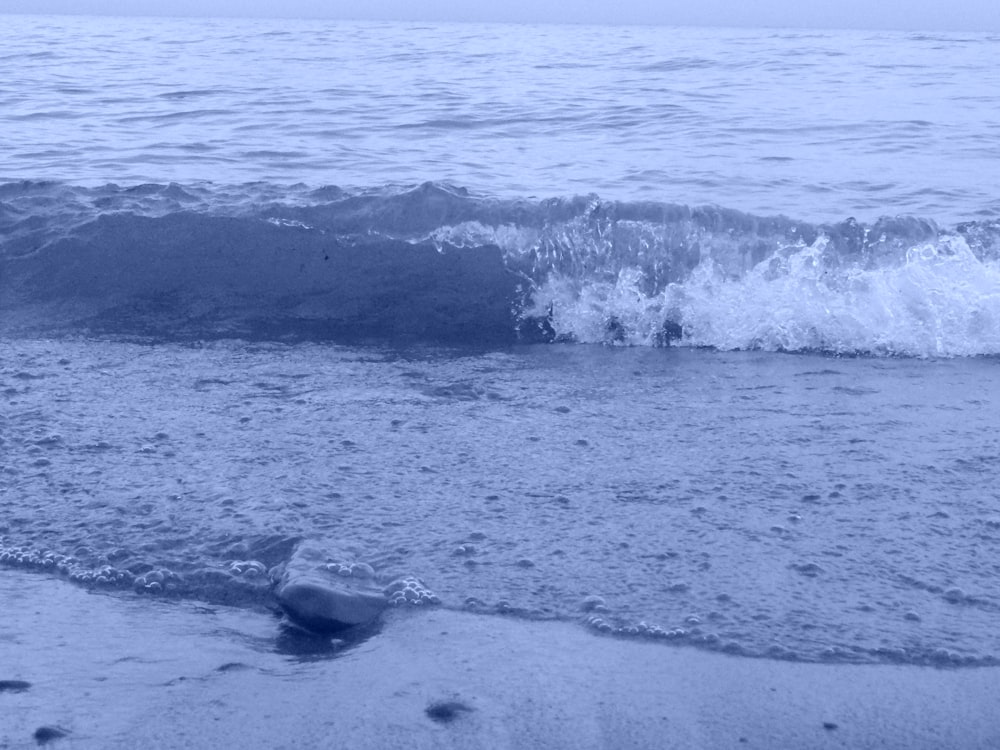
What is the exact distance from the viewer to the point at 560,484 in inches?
143

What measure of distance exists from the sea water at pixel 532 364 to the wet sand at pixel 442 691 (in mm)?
120

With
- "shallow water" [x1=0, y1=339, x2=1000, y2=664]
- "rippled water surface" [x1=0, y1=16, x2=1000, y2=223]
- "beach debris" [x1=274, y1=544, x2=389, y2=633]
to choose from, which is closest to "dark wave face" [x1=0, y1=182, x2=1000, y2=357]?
"shallow water" [x1=0, y1=339, x2=1000, y2=664]

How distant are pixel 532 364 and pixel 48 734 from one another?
3143mm

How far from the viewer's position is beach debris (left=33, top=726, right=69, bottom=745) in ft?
7.59

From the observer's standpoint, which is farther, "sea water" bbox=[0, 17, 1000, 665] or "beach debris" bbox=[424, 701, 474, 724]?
"sea water" bbox=[0, 17, 1000, 665]

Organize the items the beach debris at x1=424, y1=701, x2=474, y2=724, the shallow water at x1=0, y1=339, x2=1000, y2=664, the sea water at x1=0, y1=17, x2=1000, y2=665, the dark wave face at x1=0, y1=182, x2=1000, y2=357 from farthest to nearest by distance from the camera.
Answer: the dark wave face at x1=0, y1=182, x2=1000, y2=357
the sea water at x1=0, y1=17, x2=1000, y2=665
the shallow water at x1=0, y1=339, x2=1000, y2=664
the beach debris at x1=424, y1=701, x2=474, y2=724

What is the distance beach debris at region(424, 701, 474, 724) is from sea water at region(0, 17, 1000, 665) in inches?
16.6

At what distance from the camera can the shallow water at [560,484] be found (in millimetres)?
2924

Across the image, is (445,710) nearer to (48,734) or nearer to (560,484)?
(48,734)

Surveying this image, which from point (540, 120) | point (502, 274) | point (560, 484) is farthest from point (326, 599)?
point (540, 120)

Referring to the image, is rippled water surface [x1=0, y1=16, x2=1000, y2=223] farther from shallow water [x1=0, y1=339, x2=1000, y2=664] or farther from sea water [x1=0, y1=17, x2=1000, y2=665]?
shallow water [x1=0, y1=339, x2=1000, y2=664]

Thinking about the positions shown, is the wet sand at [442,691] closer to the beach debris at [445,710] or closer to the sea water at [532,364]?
the beach debris at [445,710]

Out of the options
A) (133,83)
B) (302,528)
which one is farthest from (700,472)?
(133,83)

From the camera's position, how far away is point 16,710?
241cm
